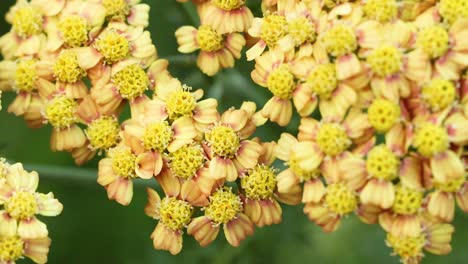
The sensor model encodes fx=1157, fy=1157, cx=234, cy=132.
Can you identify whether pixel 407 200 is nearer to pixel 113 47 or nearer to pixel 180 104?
pixel 180 104

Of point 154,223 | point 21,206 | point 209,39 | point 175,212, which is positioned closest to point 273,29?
point 209,39

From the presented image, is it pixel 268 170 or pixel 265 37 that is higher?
pixel 265 37

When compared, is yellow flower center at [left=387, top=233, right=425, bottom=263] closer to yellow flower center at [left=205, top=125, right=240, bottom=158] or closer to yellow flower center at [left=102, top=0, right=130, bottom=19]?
yellow flower center at [left=205, top=125, right=240, bottom=158]

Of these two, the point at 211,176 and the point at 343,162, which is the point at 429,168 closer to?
the point at 343,162

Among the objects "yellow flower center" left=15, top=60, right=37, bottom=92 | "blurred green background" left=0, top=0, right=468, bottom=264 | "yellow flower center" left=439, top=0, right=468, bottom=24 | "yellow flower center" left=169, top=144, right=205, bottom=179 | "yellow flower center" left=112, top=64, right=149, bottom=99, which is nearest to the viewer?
"yellow flower center" left=439, top=0, right=468, bottom=24

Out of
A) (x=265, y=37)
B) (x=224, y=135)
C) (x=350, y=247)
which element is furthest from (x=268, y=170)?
(x=350, y=247)

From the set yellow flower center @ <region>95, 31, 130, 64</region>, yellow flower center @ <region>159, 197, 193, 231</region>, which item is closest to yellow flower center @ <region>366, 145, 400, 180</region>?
yellow flower center @ <region>159, 197, 193, 231</region>
